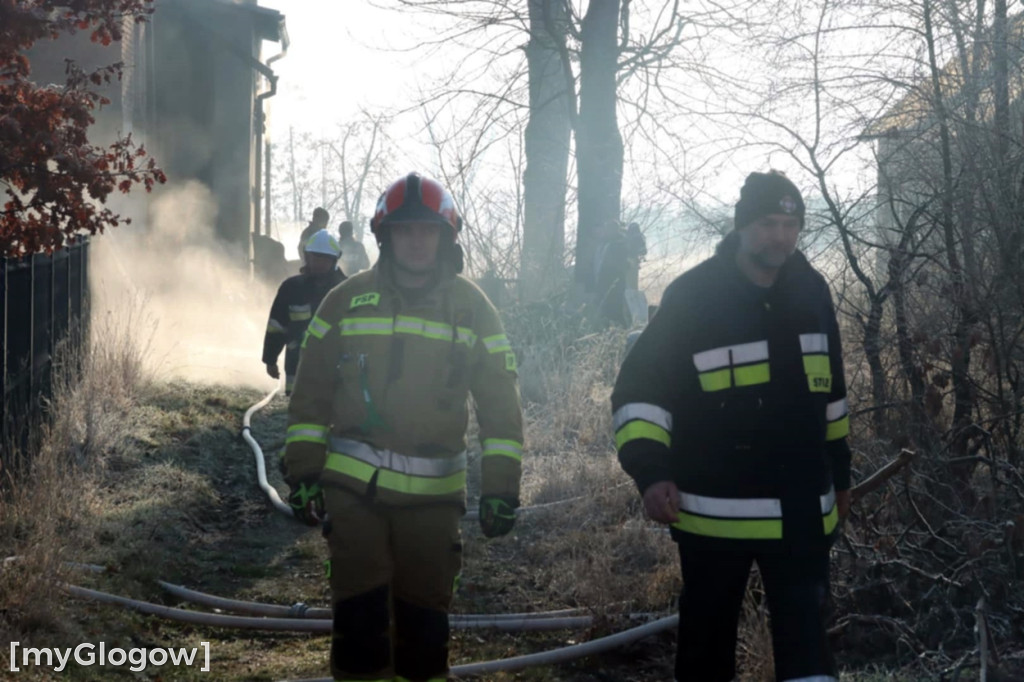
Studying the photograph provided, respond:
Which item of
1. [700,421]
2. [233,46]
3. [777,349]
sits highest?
[233,46]

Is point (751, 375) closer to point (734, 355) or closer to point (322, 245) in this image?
point (734, 355)

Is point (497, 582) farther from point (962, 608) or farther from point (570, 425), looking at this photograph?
point (570, 425)

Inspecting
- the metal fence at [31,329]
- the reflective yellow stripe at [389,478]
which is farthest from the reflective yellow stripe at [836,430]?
the metal fence at [31,329]

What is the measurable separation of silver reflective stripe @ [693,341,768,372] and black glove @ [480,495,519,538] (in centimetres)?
88

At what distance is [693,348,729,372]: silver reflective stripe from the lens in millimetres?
3803

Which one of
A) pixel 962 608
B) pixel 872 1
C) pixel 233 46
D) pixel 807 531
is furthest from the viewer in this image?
pixel 233 46

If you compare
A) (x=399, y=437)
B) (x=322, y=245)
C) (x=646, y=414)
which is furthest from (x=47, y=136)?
(x=646, y=414)

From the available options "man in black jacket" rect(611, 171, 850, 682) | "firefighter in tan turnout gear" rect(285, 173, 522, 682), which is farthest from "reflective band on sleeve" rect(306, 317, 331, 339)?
"man in black jacket" rect(611, 171, 850, 682)

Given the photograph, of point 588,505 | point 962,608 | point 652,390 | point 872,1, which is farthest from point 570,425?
point 652,390

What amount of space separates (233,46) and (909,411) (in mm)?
21861

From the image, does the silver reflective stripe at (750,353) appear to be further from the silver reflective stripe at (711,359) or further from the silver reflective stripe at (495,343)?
the silver reflective stripe at (495,343)

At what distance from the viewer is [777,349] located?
12.4ft

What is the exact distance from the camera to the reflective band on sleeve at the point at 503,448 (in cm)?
425

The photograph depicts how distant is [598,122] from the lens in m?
15.0
